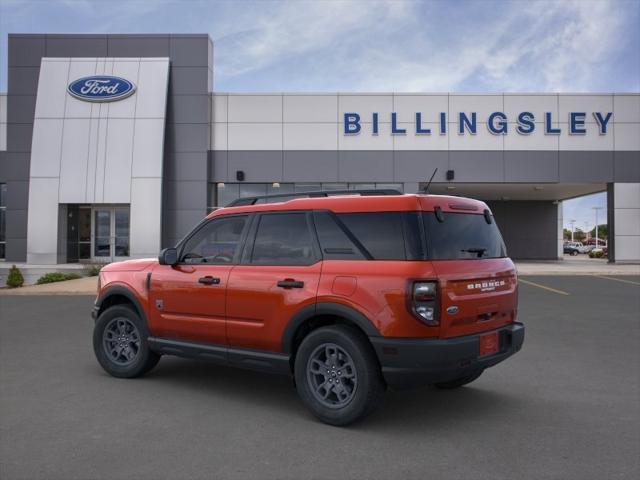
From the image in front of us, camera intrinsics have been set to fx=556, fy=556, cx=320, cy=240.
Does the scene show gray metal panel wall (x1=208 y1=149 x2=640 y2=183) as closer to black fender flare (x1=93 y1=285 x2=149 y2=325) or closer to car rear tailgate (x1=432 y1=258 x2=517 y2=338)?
black fender flare (x1=93 y1=285 x2=149 y2=325)

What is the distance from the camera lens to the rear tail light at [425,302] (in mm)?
4012

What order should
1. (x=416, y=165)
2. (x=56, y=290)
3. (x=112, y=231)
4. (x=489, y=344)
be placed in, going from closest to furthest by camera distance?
(x=489, y=344), (x=56, y=290), (x=416, y=165), (x=112, y=231)

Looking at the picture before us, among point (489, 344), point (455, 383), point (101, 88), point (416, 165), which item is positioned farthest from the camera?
point (416, 165)

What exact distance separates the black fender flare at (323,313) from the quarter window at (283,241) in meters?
0.41

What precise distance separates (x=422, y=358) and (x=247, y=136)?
23.1 meters

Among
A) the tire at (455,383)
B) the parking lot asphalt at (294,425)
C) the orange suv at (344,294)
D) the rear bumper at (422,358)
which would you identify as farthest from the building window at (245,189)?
Answer: the rear bumper at (422,358)

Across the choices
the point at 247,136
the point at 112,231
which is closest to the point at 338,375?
the point at 247,136

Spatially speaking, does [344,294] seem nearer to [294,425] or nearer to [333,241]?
[333,241]

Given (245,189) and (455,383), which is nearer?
(455,383)

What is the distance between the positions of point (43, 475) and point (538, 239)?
123 feet

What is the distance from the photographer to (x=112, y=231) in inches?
1048

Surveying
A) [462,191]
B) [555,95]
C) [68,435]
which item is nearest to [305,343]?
[68,435]

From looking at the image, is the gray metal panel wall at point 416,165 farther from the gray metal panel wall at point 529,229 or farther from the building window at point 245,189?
the gray metal panel wall at point 529,229

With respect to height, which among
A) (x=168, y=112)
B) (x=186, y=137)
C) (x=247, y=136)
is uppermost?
(x=168, y=112)
